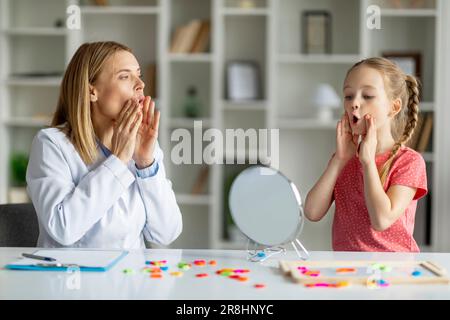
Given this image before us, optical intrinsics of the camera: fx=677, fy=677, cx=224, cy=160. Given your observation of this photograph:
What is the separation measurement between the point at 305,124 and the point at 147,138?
7.79 ft

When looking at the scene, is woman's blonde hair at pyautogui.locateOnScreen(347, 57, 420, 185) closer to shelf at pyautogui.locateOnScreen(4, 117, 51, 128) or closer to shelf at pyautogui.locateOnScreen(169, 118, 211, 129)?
shelf at pyautogui.locateOnScreen(169, 118, 211, 129)

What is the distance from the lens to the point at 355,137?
1977 millimetres

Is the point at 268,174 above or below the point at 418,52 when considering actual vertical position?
below

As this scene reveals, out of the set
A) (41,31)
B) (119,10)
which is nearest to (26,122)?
(41,31)

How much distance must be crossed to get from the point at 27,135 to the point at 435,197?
2.64 meters

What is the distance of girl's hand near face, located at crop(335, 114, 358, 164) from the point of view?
195 centimetres

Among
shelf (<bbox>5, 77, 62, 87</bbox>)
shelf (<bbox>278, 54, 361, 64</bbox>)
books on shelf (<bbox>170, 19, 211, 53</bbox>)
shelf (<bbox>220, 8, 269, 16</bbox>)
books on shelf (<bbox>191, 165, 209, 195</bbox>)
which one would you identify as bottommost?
books on shelf (<bbox>191, 165, 209, 195</bbox>)

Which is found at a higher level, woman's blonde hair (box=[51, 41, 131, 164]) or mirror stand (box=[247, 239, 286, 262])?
woman's blonde hair (box=[51, 41, 131, 164])

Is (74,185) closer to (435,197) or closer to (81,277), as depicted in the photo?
(81,277)

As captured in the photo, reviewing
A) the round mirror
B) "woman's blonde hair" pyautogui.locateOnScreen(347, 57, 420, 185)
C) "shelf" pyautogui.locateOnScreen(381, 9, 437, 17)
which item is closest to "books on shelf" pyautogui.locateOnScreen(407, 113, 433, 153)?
"shelf" pyautogui.locateOnScreen(381, 9, 437, 17)

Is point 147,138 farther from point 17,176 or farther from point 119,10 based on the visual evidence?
point 17,176

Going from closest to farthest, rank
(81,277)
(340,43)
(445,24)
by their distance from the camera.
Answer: (81,277) < (445,24) < (340,43)

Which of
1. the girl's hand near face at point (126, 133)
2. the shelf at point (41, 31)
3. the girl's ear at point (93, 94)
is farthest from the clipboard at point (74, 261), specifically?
the shelf at point (41, 31)
